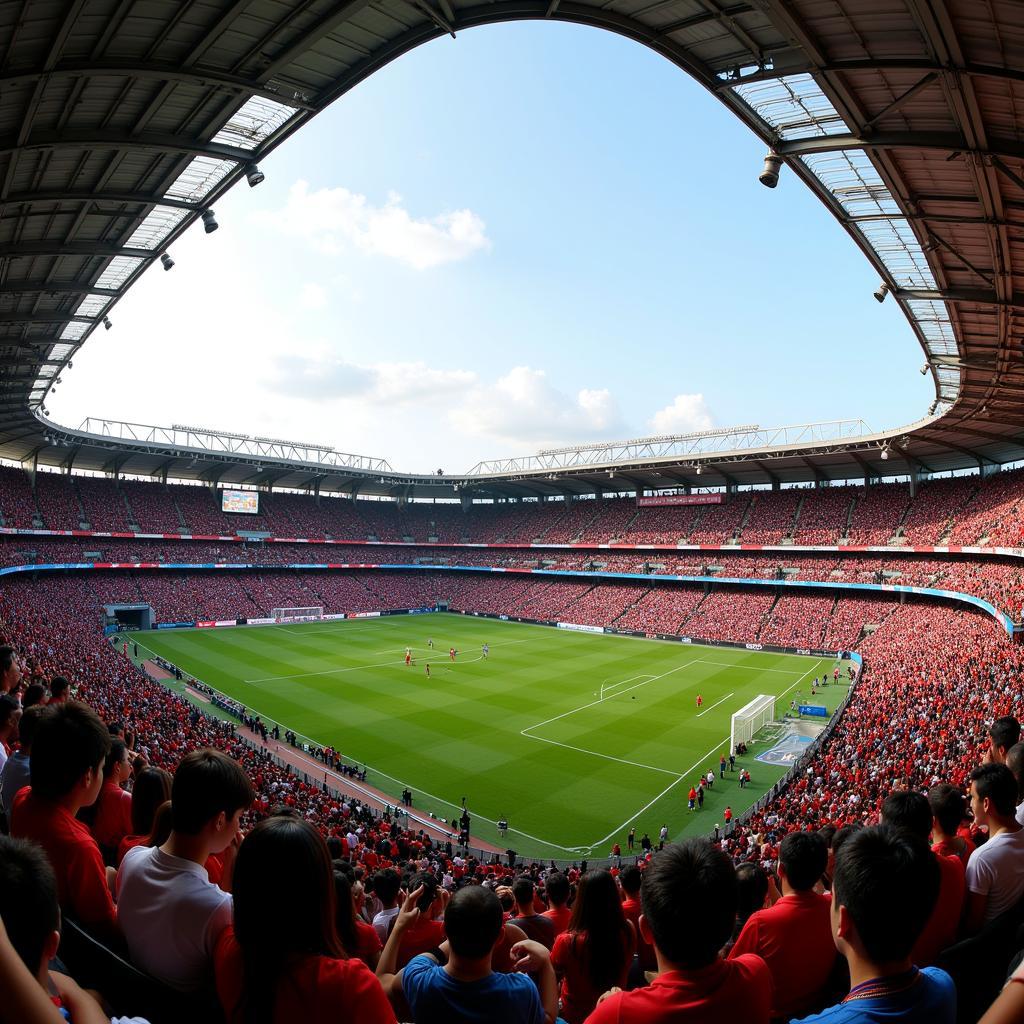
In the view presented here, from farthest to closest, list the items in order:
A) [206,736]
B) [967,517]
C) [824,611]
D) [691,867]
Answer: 1. [824,611]
2. [967,517]
3. [206,736]
4. [691,867]

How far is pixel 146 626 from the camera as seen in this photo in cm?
5431

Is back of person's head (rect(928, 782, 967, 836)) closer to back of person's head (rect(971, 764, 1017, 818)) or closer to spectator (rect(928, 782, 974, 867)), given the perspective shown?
spectator (rect(928, 782, 974, 867))

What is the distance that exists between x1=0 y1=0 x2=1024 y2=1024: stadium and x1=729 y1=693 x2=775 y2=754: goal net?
345mm

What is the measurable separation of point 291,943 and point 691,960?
1.55m

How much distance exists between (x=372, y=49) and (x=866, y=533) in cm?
5188

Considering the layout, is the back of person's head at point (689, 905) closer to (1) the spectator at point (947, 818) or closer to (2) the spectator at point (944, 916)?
(2) the spectator at point (944, 916)

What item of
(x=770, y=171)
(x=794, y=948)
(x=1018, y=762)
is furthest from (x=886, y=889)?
(x=770, y=171)

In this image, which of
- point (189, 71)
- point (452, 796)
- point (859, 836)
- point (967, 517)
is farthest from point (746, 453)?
point (859, 836)

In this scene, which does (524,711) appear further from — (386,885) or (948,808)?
(948,808)

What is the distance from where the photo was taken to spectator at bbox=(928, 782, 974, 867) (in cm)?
510

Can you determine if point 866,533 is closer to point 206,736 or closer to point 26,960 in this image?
point 206,736

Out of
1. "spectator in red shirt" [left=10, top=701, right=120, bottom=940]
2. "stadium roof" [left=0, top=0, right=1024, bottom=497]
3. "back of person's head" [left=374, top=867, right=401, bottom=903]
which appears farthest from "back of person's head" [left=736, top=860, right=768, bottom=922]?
"stadium roof" [left=0, top=0, right=1024, bottom=497]

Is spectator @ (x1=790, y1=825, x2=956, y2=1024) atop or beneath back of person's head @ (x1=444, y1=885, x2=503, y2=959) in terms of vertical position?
atop

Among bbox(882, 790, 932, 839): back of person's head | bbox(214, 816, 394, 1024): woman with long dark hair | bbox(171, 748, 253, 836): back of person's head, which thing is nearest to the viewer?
bbox(214, 816, 394, 1024): woman with long dark hair
